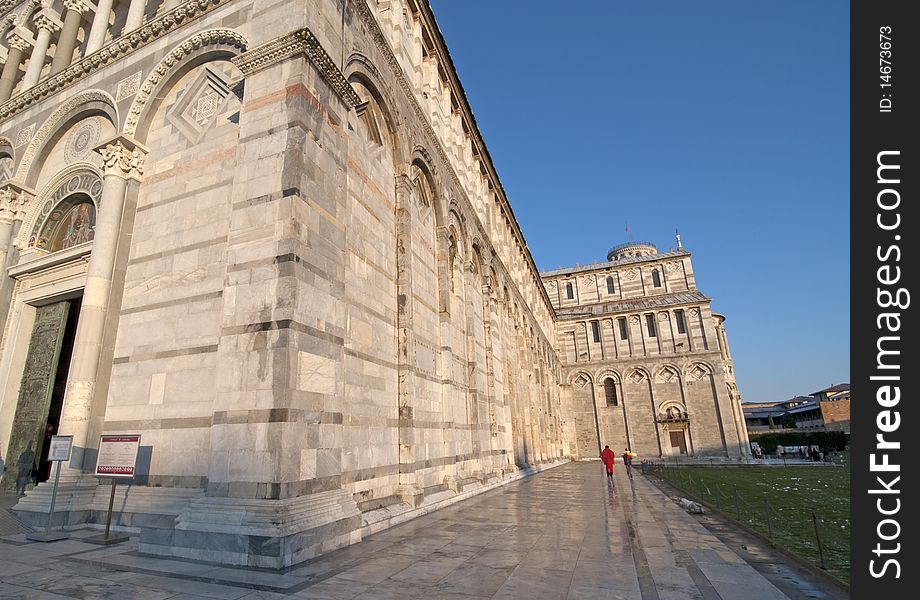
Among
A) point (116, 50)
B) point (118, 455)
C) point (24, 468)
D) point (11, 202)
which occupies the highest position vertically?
point (116, 50)

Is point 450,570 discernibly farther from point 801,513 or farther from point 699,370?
point 699,370

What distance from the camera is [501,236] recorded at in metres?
27.4

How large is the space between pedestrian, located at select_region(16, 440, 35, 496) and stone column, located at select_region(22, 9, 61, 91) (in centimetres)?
1194

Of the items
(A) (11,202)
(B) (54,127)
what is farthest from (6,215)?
(B) (54,127)

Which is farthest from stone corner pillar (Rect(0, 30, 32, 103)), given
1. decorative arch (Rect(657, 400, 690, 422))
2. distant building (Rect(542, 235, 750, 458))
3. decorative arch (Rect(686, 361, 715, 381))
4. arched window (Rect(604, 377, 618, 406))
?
decorative arch (Rect(686, 361, 715, 381))

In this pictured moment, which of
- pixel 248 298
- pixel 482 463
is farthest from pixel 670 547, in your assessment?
pixel 482 463

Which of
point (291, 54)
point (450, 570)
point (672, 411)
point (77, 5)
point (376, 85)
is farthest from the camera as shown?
point (672, 411)

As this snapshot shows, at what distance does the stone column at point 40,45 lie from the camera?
1490 centimetres

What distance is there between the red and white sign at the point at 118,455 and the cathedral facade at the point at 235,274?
0.93 metres

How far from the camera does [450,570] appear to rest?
5453 millimetres

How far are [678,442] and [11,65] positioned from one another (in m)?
51.0

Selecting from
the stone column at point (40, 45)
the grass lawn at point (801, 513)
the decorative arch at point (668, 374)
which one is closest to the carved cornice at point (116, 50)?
the stone column at point (40, 45)

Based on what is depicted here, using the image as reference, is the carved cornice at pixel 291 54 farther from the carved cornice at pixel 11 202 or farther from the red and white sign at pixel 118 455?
the carved cornice at pixel 11 202

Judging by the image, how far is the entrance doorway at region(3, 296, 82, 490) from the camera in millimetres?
10688
